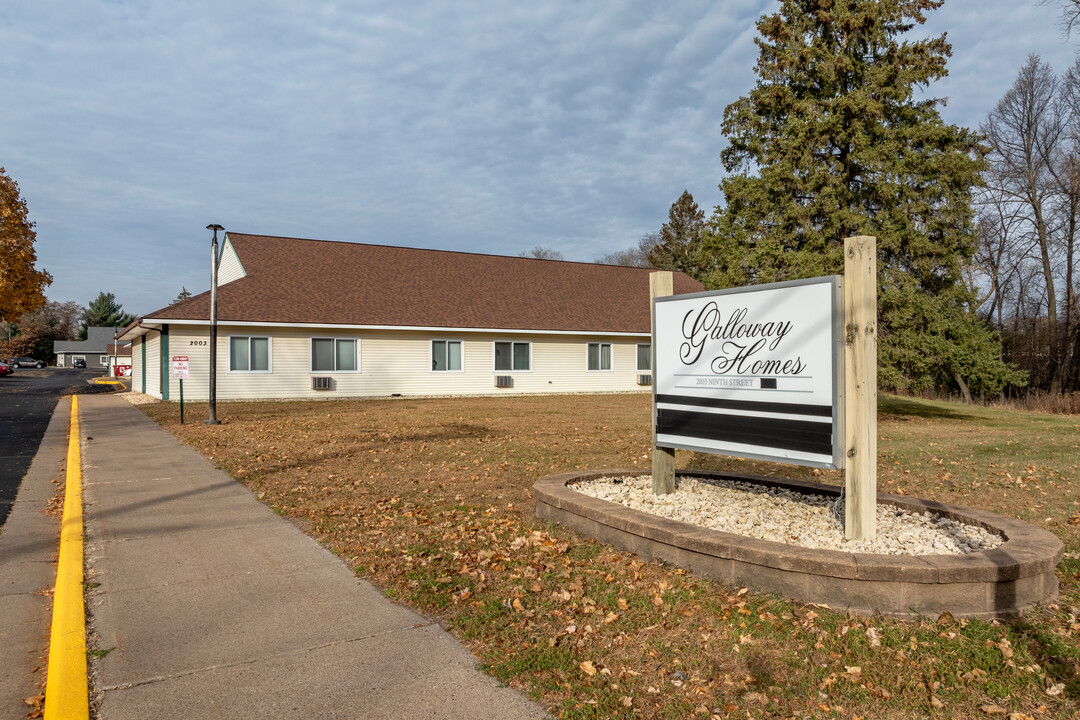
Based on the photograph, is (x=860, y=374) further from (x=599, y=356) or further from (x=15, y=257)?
(x=15, y=257)

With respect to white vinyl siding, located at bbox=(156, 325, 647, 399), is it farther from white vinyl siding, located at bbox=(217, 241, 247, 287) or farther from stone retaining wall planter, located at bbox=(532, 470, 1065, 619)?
stone retaining wall planter, located at bbox=(532, 470, 1065, 619)

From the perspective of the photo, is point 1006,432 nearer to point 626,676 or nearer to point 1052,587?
point 1052,587

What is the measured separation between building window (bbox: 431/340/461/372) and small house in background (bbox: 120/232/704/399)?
4 centimetres

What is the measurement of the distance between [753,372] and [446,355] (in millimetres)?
21169

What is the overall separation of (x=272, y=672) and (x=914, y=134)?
1758cm

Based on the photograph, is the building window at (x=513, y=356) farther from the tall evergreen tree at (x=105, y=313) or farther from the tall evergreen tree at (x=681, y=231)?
the tall evergreen tree at (x=105, y=313)

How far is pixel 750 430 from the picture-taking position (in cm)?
537

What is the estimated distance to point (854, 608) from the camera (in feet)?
13.3

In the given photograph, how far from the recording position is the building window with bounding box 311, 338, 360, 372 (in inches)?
926

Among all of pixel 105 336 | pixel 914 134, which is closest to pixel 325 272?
pixel 914 134

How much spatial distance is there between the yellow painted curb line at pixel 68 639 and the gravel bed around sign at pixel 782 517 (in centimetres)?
389

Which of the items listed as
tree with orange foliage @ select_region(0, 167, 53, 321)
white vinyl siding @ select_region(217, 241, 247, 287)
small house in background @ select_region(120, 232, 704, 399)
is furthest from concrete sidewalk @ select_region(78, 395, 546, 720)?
tree with orange foliage @ select_region(0, 167, 53, 321)

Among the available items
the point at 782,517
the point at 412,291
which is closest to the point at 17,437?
the point at 412,291

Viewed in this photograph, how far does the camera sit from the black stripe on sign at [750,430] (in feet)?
16.0
